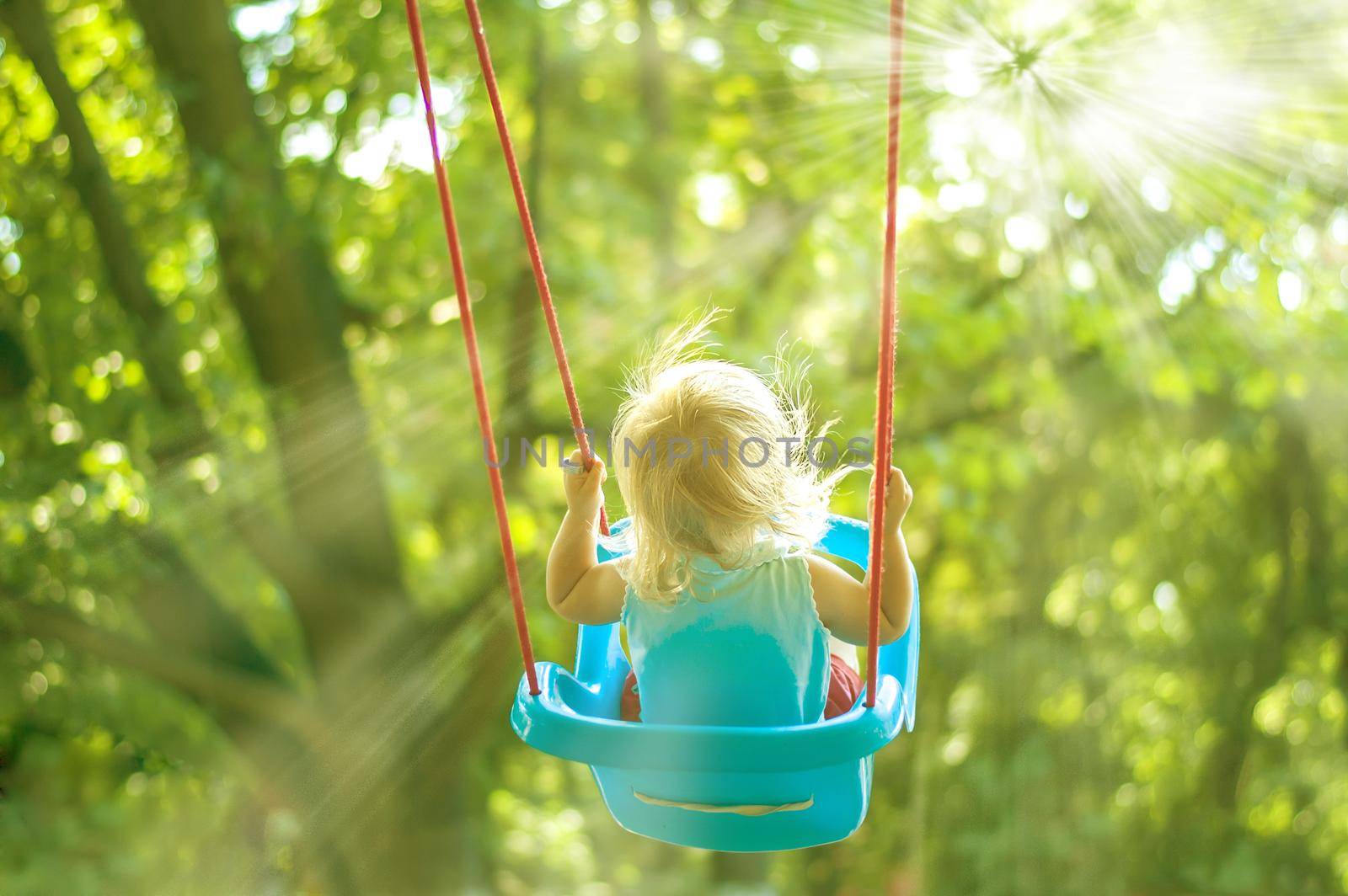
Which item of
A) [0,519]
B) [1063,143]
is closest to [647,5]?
[1063,143]

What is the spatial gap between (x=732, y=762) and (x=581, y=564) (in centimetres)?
30

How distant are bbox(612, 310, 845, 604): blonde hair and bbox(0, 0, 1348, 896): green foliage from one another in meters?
1.71

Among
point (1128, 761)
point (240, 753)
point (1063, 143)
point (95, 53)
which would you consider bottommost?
point (1128, 761)

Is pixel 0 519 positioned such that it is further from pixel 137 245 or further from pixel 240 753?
pixel 240 753

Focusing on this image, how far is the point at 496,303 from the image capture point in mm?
3311

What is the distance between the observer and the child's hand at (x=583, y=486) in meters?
1.17

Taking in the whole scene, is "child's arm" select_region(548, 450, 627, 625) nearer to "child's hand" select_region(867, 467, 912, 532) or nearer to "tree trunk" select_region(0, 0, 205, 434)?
"child's hand" select_region(867, 467, 912, 532)

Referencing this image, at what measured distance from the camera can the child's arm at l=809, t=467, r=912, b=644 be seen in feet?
3.61

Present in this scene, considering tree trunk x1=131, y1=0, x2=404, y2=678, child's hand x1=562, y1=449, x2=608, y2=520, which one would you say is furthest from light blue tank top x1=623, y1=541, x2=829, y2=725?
tree trunk x1=131, y1=0, x2=404, y2=678

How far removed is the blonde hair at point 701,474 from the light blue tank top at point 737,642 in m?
0.02

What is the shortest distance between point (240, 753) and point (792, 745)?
9.35 feet

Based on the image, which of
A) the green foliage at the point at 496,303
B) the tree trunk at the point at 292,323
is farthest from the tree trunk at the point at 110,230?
the tree trunk at the point at 292,323

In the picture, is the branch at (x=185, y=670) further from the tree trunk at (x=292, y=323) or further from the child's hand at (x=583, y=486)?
the child's hand at (x=583, y=486)

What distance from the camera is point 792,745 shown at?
973 millimetres
